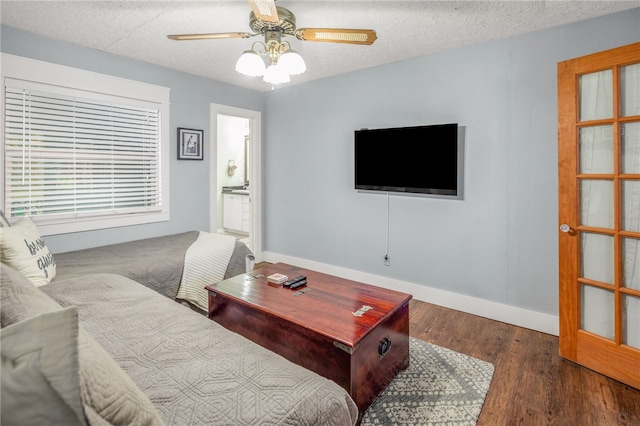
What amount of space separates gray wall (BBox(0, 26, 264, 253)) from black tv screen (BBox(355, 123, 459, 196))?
1.86m

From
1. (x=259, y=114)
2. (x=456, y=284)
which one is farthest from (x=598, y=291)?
(x=259, y=114)

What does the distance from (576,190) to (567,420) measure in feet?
4.50

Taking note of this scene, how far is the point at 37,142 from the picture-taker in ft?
9.39

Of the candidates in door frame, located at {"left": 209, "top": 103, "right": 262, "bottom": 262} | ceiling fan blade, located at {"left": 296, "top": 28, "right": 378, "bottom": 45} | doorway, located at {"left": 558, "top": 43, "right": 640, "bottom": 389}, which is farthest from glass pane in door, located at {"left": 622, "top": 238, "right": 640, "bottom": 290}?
door frame, located at {"left": 209, "top": 103, "right": 262, "bottom": 262}

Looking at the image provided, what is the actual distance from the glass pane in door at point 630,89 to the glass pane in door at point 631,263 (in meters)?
0.78

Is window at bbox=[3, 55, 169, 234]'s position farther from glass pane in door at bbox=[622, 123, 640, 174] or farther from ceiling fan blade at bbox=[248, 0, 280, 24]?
glass pane in door at bbox=[622, 123, 640, 174]

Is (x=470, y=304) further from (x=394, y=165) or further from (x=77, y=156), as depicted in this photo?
(x=77, y=156)

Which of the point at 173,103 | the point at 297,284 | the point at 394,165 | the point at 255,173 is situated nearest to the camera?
the point at 297,284

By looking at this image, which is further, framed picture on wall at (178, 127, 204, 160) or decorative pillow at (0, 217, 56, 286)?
framed picture on wall at (178, 127, 204, 160)

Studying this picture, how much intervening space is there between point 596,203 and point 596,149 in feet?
1.15

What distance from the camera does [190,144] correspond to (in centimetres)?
394

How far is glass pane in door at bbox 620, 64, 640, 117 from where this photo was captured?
2.01 meters

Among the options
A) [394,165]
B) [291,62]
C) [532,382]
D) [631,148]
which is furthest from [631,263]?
[291,62]

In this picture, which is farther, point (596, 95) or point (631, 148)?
point (596, 95)
